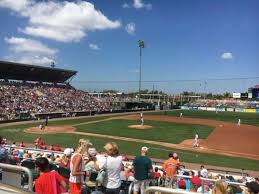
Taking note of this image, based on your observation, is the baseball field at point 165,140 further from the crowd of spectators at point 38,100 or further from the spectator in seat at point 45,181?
the spectator in seat at point 45,181

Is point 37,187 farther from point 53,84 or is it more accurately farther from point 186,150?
point 53,84

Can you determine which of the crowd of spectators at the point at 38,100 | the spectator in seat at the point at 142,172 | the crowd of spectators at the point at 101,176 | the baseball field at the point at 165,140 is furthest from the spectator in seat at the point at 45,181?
the crowd of spectators at the point at 38,100

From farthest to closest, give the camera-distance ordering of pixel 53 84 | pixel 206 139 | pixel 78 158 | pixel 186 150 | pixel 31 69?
1. pixel 53 84
2. pixel 31 69
3. pixel 206 139
4. pixel 186 150
5. pixel 78 158

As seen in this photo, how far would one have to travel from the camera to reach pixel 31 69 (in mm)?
66938

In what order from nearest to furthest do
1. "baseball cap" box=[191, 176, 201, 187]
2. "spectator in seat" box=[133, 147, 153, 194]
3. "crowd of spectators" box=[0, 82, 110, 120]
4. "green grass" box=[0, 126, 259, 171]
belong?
"spectator in seat" box=[133, 147, 153, 194] → "baseball cap" box=[191, 176, 201, 187] → "green grass" box=[0, 126, 259, 171] → "crowd of spectators" box=[0, 82, 110, 120]

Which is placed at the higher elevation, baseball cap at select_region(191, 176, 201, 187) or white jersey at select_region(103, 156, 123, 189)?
white jersey at select_region(103, 156, 123, 189)

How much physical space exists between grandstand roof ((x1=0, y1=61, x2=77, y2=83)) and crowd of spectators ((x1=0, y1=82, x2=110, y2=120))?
186 cm

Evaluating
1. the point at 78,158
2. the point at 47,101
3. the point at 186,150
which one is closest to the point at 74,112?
the point at 47,101

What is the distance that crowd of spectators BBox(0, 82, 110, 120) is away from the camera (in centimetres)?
5206

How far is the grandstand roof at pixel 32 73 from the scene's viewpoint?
62.0 meters

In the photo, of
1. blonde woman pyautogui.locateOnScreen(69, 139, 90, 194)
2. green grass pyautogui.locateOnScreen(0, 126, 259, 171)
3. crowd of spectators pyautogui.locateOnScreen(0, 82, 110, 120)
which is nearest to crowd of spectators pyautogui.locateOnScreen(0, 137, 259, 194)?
blonde woman pyautogui.locateOnScreen(69, 139, 90, 194)

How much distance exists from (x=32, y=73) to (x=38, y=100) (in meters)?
10.6

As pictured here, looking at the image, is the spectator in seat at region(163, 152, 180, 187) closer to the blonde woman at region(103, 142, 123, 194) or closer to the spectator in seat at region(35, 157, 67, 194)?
the blonde woman at region(103, 142, 123, 194)

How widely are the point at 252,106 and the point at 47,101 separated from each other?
61.7 metres
